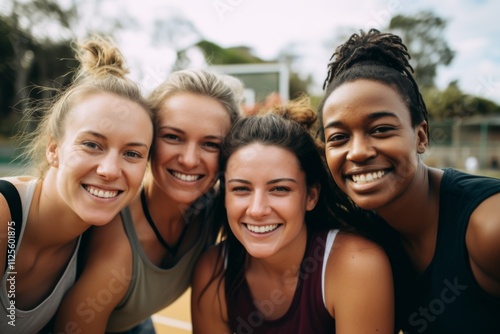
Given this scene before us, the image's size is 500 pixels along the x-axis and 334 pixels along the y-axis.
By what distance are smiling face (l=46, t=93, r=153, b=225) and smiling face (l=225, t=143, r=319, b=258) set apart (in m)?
0.57

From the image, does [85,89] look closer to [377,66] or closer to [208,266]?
[208,266]

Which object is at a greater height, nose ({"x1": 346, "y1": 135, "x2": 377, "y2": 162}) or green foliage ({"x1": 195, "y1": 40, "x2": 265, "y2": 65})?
green foliage ({"x1": 195, "y1": 40, "x2": 265, "y2": 65})

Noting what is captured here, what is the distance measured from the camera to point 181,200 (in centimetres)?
269

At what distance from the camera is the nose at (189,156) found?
8.38 feet

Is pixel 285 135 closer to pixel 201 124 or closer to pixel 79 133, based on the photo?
pixel 201 124

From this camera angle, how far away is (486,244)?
6.10 ft

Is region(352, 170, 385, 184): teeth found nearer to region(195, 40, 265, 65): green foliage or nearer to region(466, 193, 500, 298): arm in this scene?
region(466, 193, 500, 298): arm

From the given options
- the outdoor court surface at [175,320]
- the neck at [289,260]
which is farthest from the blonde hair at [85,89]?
the outdoor court surface at [175,320]

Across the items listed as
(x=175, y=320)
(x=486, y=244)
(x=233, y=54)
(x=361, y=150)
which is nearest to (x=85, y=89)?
(x=361, y=150)

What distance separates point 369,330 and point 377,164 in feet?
2.80

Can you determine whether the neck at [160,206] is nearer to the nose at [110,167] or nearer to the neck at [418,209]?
the nose at [110,167]

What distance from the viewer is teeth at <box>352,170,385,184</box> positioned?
2160 millimetres

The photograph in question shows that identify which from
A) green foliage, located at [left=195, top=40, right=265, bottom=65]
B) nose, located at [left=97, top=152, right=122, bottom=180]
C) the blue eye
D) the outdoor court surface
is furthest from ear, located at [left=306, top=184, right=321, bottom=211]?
green foliage, located at [left=195, top=40, right=265, bottom=65]

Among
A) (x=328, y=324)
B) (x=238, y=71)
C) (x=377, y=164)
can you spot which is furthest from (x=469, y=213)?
(x=238, y=71)
